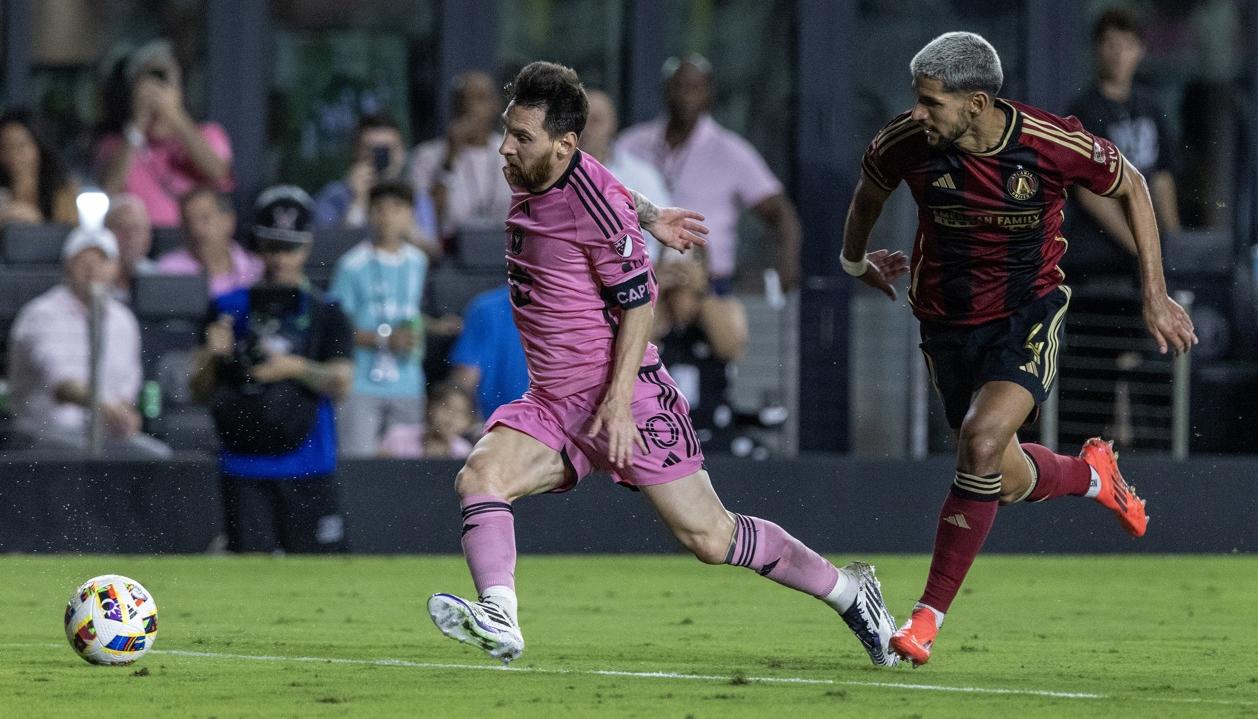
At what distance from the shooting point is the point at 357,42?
15383 mm

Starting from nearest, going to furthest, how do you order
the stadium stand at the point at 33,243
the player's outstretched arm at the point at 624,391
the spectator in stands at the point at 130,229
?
the player's outstretched arm at the point at 624,391 → the spectator in stands at the point at 130,229 → the stadium stand at the point at 33,243

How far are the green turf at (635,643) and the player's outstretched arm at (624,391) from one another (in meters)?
0.73

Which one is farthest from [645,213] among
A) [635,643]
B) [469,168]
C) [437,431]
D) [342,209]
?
[342,209]

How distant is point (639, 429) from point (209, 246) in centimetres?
589

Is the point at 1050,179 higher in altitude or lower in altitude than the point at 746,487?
higher

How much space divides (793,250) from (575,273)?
5952 mm

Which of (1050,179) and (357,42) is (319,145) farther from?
(1050,179)

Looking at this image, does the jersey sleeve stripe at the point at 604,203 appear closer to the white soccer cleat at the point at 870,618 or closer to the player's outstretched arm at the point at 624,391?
the player's outstretched arm at the point at 624,391

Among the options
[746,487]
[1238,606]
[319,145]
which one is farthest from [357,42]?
[1238,606]

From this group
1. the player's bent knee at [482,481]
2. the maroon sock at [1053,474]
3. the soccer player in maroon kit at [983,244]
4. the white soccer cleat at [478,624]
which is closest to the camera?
the white soccer cleat at [478,624]

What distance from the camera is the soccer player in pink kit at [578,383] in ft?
22.1

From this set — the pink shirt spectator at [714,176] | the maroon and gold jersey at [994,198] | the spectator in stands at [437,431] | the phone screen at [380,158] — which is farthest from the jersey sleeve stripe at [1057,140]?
the phone screen at [380,158]

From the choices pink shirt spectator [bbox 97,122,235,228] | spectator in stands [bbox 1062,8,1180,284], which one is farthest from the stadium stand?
spectator in stands [bbox 1062,8,1180,284]

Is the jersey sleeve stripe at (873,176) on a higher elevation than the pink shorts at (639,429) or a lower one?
higher
